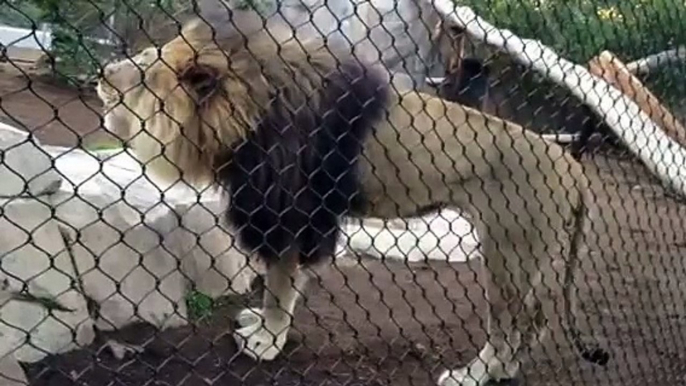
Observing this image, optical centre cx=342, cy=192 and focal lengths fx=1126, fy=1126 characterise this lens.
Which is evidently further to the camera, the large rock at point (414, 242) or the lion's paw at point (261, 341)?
the large rock at point (414, 242)

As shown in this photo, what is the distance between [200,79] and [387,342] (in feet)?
4.31

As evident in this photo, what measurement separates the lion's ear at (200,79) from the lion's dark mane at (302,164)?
157 millimetres

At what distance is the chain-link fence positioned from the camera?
8.58 ft

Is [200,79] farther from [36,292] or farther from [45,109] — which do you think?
[45,109]

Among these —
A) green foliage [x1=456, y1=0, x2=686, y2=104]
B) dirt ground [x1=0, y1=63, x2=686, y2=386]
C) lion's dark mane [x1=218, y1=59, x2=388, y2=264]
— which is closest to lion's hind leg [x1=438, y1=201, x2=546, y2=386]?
dirt ground [x1=0, y1=63, x2=686, y2=386]

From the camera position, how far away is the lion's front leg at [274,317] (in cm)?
320

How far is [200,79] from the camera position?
2.50m

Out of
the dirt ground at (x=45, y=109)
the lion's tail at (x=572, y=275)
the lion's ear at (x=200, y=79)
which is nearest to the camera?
the lion's ear at (x=200, y=79)

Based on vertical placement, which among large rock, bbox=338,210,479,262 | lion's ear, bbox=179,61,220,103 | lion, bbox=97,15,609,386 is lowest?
large rock, bbox=338,210,479,262

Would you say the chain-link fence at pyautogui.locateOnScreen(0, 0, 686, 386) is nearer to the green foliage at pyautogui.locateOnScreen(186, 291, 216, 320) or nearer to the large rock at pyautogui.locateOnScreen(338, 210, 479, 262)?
the green foliage at pyautogui.locateOnScreen(186, 291, 216, 320)

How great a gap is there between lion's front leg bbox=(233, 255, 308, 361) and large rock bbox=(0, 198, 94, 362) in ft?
1.49

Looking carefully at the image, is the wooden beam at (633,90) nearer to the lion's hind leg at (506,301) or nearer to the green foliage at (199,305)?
the lion's hind leg at (506,301)

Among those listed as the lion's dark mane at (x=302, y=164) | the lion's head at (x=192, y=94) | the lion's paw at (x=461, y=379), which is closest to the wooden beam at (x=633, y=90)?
the lion's paw at (x=461, y=379)

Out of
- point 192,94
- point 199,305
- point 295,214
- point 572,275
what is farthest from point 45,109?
point 192,94
